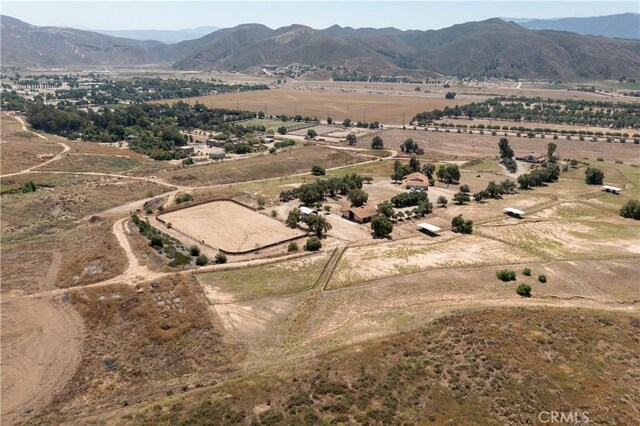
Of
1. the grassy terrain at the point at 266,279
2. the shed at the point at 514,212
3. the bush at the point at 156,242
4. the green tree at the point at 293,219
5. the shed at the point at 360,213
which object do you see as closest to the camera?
the grassy terrain at the point at 266,279

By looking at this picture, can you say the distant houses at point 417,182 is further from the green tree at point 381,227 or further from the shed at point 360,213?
the green tree at point 381,227

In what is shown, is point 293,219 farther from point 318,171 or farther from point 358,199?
point 318,171

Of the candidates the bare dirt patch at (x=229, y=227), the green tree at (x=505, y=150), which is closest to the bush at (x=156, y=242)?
the bare dirt patch at (x=229, y=227)

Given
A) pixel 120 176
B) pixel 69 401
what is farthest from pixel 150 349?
pixel 120 176

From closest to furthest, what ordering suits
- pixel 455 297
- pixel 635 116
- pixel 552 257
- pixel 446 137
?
pixel 455 297, pixel 552 257, pixel 446 137, pixel 635 116

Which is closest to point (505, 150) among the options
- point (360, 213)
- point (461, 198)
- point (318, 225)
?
point (461, 198)

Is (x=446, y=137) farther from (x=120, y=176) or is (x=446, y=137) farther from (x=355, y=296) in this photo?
(x=355, y=296)
